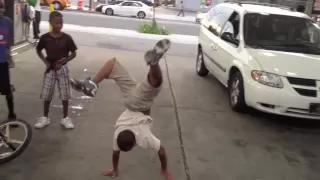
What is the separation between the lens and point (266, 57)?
20.7ft

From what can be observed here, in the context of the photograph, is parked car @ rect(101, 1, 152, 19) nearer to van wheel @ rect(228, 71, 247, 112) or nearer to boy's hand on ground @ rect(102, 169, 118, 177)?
van wheel @ rect(228, 71, 247, 112)

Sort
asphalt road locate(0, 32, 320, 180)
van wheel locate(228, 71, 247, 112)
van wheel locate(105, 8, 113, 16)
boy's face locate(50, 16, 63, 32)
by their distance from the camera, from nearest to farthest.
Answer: asphalt road locate(0, 32, 320, 180) → boy's face locate(50, 16, 63, 32) → van wheel locate(228, 71, 247, 112) → van wheel locate(105, 8, 113, 16)

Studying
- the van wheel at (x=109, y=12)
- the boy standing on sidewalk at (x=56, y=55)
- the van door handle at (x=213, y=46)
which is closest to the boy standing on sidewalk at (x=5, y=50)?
the boy standing on sidewalk at (x=56, y=55)

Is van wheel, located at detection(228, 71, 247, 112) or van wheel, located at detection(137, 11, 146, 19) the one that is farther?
van wheel, located at detection(137, 11, 146, 19)

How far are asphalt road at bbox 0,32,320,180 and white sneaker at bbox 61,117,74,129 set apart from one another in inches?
3.9

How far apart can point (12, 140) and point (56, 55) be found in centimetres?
122

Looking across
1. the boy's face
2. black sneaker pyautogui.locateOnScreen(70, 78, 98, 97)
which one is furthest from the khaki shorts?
the boy's face

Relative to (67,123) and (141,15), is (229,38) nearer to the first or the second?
(67,123)

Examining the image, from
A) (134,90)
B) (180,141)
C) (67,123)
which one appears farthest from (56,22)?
(180,141)

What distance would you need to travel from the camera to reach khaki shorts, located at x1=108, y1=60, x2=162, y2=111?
348 cm

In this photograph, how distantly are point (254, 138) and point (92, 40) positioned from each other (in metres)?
9.11

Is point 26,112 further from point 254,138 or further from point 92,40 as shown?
point 92,40

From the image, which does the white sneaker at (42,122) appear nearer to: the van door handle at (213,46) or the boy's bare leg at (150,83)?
the boy's bare leg at (150,83)

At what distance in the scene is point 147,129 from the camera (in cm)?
375
